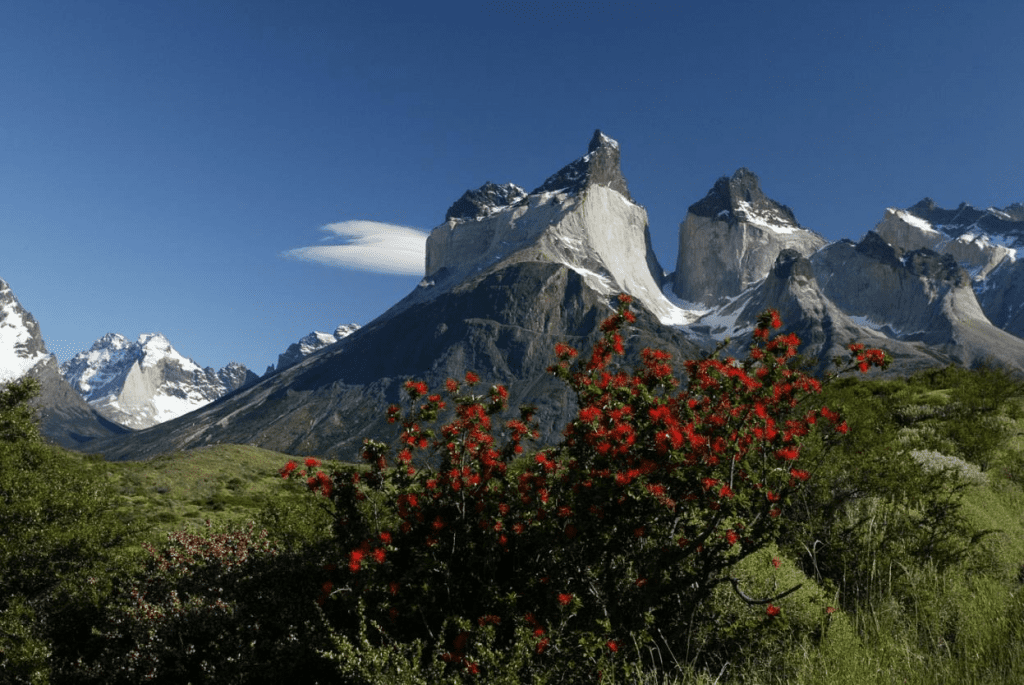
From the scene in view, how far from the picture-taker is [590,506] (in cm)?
744

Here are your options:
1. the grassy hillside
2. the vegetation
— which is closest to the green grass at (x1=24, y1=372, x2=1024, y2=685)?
the vegetation

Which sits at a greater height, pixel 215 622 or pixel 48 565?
pixel 48 565

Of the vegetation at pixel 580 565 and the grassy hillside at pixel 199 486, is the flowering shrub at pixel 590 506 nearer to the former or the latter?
the vegetation at pixel 580 565

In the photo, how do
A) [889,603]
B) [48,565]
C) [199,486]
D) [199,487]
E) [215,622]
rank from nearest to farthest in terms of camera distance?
1. [889,603]
2. [215,622]
3. [48,565]
4. [199,487]
5. [199,486]

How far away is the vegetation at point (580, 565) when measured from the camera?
711cm

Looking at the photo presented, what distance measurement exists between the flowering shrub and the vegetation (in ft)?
0.14

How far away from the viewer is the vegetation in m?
7.11

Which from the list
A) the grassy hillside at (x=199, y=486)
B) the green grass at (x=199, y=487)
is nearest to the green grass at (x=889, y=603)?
the green grass at (x=199, y=487)

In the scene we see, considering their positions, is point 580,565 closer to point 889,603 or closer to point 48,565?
point 889,603

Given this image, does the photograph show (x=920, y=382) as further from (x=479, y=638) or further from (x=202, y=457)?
(x=202, y=457)

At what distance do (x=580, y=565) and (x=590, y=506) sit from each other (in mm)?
1124

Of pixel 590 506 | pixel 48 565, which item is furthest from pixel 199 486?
pixel 590 506

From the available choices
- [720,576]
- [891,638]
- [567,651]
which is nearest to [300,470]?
[567,651]

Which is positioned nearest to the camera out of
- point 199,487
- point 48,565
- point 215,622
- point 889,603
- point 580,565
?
point 580,565
